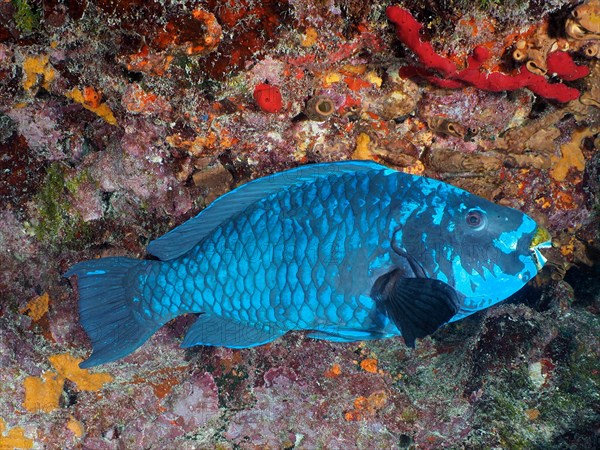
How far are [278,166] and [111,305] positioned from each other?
1393 millimetres

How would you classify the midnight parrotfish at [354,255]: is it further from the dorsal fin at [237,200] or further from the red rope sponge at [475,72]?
the red rope sponge at [475,72]

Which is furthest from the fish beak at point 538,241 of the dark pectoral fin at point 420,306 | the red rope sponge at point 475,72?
the red rope sponge at point 475,72

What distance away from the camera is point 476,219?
2264 millimetres

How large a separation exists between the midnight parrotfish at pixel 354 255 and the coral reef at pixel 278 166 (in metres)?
0.62

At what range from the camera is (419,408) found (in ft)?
10.4

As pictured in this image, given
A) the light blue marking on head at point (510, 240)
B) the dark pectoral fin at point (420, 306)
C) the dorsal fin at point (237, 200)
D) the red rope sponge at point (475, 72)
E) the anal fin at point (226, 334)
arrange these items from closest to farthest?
the dark pectoral fin at point (420, 306) → the light blue marking on head at point (510, 240) → the red rope sponge at point (475, 72) → the dorsal fin at point (237, 200) → the anal fin at point (226, 334)

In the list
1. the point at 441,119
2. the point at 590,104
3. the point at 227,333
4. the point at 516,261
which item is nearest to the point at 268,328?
the point at 227,333

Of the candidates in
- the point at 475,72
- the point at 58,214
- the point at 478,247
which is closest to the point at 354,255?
the point at 478,247

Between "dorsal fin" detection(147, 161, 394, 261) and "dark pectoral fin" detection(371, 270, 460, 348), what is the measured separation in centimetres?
66

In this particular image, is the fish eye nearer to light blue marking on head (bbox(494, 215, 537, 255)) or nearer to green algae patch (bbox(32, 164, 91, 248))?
light blue marking on head (bbox(494, 215, 537, 255))

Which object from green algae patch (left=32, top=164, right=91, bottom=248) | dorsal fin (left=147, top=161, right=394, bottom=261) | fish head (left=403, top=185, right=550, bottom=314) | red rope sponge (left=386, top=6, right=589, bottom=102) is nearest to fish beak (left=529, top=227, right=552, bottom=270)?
fish head (left=403, top=185, right=550, bottom=314)

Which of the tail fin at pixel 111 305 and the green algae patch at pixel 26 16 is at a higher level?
the green algae patch at pixel 26 16

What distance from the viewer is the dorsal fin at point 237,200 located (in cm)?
246

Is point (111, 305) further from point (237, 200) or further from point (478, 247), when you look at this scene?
point (478, 247)
